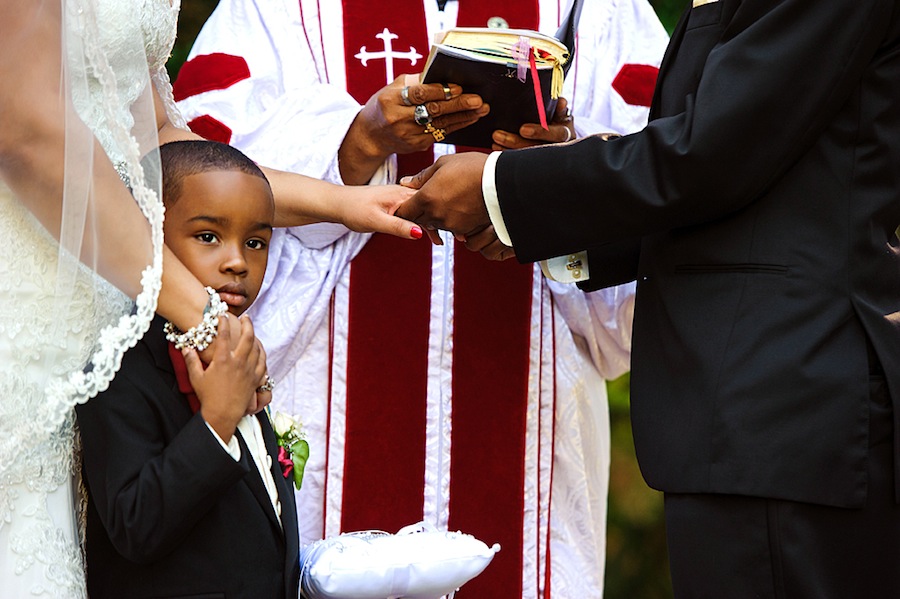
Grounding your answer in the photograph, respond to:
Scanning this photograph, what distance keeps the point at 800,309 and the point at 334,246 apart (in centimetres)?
142

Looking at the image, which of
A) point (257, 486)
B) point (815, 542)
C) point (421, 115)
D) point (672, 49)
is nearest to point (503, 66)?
point (421, 115)

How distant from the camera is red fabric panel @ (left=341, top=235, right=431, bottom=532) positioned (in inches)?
137

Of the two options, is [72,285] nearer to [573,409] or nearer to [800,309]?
[800,309]

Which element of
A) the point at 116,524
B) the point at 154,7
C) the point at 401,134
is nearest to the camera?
the point at 116,524

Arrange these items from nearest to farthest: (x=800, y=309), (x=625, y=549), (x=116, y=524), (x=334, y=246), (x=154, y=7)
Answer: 1. (x=116, y=524)
2. (x=800, y=309)
3. (x=154, y=7)
4. (x=334, y=246)
5. (x=625, y=549)

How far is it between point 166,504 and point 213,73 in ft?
5.17

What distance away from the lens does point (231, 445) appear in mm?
2348

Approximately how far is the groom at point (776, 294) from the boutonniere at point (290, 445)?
721mm

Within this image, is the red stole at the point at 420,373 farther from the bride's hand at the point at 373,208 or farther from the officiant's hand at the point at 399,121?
the bride's hand at the point at 373,208

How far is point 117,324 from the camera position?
235cm

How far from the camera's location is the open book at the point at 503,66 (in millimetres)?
2949

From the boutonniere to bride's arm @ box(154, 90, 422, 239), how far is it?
0.59 meters

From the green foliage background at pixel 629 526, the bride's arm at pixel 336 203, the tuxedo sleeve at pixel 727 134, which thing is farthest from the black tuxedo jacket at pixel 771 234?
the green foliage background at pixel 629 526

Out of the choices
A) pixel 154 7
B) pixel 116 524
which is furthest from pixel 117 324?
pixel 154 7
